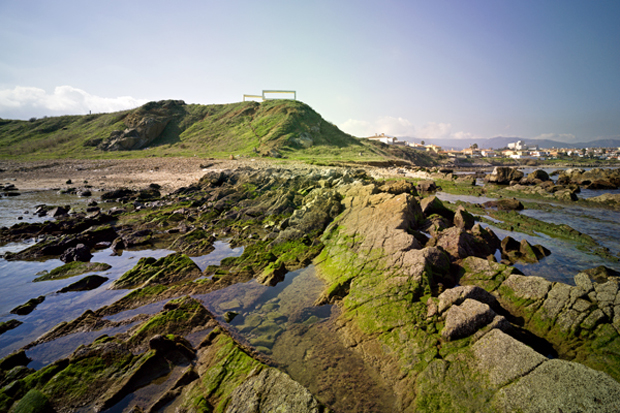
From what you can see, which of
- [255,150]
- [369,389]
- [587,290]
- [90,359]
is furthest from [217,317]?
[255,150]

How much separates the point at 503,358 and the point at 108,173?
55475 mm

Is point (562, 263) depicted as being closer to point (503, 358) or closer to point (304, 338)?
point (503, 358)

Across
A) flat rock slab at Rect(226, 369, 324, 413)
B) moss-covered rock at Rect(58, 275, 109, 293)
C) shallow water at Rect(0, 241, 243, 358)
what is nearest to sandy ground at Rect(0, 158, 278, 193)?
shallow water at Rect(0, 241, 243, 358)

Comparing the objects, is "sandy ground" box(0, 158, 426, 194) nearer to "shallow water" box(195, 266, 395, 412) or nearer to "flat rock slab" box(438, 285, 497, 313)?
"shallow water" box(195, 266, 395, 412)

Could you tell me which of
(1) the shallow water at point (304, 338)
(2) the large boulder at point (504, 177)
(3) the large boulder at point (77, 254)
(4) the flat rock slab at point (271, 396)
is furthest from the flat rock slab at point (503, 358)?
(2) the large boulder at point (504, 177)

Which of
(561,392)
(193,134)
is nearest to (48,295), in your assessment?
(561,392)

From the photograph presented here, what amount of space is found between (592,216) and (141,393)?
30.9 m

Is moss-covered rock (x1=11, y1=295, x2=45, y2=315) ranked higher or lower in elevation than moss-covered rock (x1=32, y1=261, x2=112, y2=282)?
lower

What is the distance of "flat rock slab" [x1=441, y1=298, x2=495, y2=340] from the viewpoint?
5.91m

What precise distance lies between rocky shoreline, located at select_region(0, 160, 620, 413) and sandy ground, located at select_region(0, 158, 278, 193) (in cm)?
2497

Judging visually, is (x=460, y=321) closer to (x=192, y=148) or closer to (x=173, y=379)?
(x=173, y=379)

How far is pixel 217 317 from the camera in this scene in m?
8.52

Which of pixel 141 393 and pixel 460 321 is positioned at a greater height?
pixel 460 321

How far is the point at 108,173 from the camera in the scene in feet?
146
